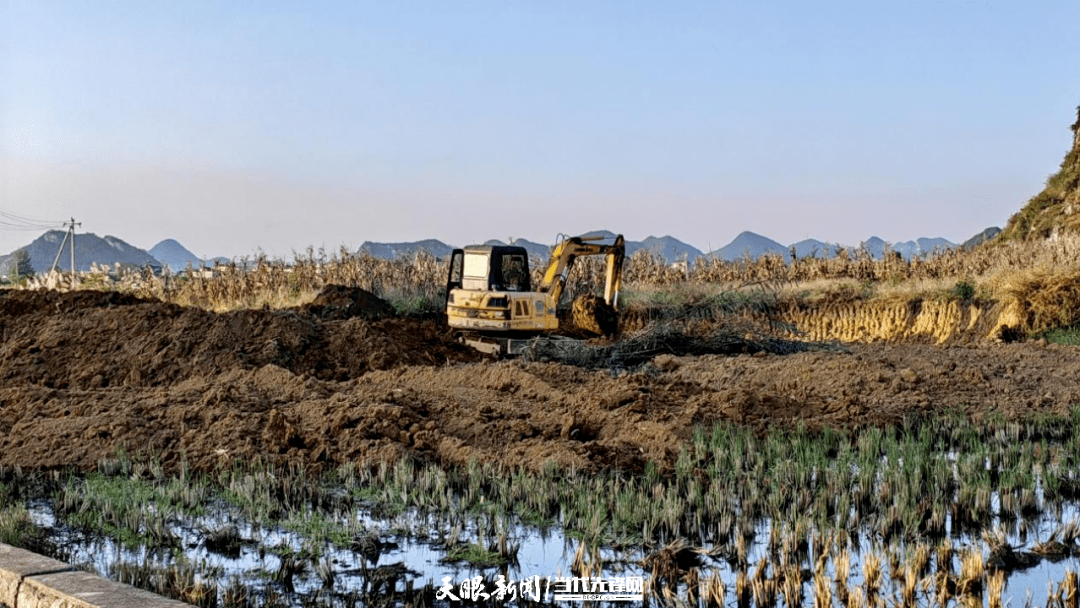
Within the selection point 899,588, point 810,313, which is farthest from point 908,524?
point 810,313

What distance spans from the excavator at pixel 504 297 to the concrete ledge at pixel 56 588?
12.7 metres

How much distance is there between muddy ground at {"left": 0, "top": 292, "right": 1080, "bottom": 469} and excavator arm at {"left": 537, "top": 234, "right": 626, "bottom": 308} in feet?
7.31

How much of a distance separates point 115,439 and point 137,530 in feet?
10.7

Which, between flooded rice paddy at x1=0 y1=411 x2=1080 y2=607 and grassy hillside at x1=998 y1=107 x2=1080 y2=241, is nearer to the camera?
flooded rice paddy at x1=0 y1=411 x2=1080 y2=607

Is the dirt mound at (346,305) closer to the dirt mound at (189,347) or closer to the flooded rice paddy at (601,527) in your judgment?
the dirt mound at (189,347)

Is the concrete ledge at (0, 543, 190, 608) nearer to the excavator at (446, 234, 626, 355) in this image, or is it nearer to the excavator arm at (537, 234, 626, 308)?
the excavator at (446, 234, 626, 355)

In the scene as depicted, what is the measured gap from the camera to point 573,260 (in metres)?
20.4

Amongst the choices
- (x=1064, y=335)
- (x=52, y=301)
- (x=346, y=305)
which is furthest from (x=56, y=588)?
(x=1064, y=335)

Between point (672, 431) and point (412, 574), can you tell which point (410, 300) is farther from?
point (412, 574)

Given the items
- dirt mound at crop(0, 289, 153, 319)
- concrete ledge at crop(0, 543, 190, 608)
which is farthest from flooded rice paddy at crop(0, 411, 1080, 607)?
dirt mound at crop(0, 289, 153, 319)

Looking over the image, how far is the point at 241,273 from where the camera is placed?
106 feet

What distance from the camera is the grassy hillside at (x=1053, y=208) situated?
44.2 metres

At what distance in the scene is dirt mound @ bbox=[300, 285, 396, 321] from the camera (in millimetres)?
24062

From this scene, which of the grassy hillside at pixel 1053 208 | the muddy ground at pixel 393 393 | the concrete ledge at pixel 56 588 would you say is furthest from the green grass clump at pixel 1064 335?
the grassy hillside at pixel 1053 208
